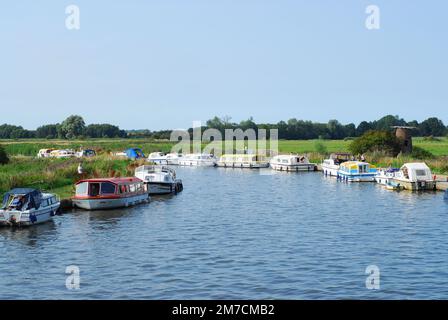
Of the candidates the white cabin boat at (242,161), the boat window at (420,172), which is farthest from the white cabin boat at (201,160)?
the boat window at (420,172)

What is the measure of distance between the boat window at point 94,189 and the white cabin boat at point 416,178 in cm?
3441

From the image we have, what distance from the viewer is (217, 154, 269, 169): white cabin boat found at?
11956cm

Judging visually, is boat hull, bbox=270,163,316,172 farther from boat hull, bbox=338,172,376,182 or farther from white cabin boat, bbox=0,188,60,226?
white cabin boat, bbox=0,188,60,226

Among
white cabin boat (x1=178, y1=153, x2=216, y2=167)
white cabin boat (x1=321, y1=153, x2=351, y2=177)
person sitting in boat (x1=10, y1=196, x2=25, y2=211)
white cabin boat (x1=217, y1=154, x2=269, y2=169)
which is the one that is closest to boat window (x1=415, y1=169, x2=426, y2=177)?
white cabin boat (x1=321, y1=153, x2=351, y2=177)

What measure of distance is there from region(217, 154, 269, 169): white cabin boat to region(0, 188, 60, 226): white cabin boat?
76.2 meters

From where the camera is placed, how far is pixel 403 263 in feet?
111

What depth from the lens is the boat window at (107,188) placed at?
178ft

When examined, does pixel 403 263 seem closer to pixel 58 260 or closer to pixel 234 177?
pixel 58 260

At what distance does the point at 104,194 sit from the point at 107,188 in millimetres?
944

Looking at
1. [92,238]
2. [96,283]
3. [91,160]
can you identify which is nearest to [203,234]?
[92,238]

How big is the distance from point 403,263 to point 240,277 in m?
9.31

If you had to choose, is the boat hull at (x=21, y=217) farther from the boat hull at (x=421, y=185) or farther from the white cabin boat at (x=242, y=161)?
the white cabin boat at (x=242, y=161)

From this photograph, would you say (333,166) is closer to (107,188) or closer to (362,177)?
(362,177)

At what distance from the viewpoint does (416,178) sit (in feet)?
226
